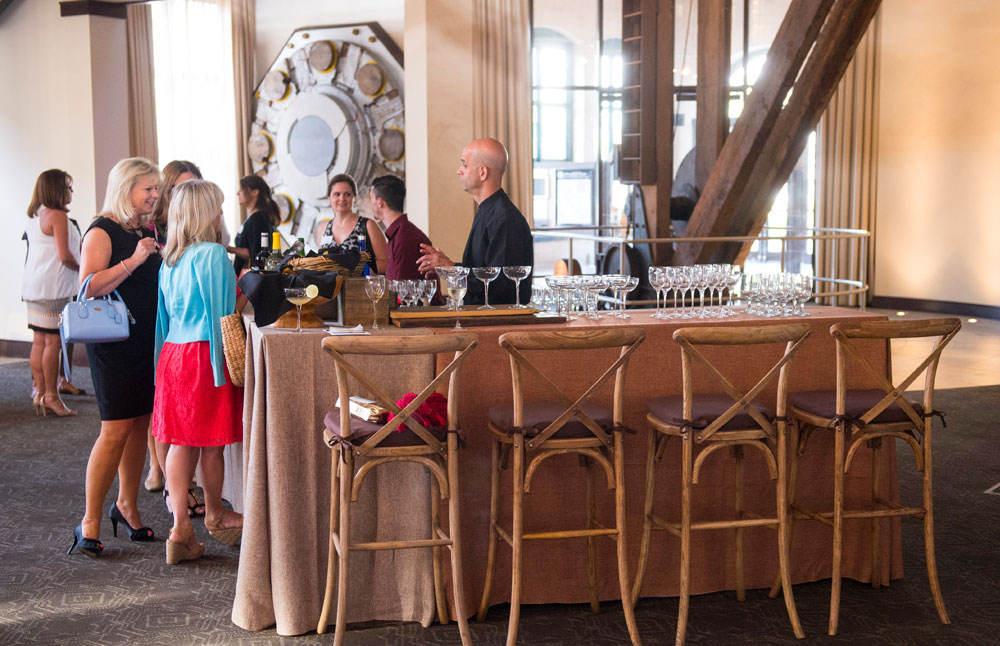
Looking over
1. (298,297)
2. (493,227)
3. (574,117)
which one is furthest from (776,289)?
(574,117)

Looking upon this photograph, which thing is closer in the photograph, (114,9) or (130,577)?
(130,577)

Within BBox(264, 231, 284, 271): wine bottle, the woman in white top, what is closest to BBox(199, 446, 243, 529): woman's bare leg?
BBox(264, 231, 284, 271): wine bottle

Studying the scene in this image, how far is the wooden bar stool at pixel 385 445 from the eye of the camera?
3.01 meters

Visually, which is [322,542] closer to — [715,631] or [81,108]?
[715,631]

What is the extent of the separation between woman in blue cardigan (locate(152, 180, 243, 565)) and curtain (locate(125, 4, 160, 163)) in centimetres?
576

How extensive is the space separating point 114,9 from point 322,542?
6.65 meters

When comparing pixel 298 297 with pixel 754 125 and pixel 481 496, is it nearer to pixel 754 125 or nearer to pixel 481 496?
pixel 481 496

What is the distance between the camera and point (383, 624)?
11.6 feet

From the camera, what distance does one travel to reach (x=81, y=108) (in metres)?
8.45

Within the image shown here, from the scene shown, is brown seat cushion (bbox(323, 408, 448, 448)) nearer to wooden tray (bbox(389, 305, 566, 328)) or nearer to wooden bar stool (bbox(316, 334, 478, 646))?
wooden bar stool (bbox(316, 334, 478, 646))

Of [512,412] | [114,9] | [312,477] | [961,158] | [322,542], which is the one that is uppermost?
[114,9]

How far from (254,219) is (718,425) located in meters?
3.71

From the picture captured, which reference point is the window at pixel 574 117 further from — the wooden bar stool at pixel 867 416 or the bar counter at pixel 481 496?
the wooden bar stool at pixel 867 416

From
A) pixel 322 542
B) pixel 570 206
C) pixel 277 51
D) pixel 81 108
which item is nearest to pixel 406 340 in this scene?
pixel 322 542
